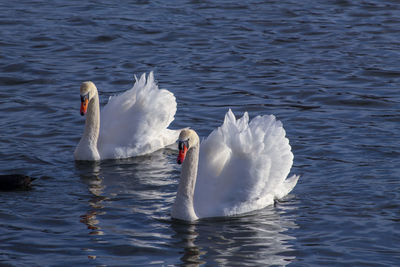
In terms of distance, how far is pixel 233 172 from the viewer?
10.7m

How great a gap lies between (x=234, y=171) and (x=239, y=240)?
1.15m

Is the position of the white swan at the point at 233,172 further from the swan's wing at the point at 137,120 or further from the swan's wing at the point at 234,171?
the swan's wing at the point at 137,120

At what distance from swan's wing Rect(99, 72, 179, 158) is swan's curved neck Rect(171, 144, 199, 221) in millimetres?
2853

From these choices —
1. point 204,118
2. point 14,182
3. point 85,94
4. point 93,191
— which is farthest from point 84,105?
point 204,118

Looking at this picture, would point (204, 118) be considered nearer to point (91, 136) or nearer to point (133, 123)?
point (133, 123)

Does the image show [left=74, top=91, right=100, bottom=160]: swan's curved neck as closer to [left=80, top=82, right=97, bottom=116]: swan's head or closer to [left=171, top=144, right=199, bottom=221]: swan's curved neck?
[left=80, top=82, right=97, bottom=116]: swan's head

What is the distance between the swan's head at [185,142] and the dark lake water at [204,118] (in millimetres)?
830

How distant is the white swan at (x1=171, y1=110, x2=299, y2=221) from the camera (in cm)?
1054

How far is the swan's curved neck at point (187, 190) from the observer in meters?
10.3

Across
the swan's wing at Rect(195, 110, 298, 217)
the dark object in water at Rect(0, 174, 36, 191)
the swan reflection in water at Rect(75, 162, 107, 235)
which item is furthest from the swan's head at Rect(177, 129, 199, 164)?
the dark object in water at Rect(0, 174, 36, 191)

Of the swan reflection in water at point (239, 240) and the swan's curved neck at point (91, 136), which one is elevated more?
the swan's curved neck at point (91, 136)

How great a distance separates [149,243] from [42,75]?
7.61 meters

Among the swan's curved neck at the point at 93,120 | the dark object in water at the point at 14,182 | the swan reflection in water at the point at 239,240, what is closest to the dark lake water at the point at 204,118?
the swan reflection in water at the point at 239,240

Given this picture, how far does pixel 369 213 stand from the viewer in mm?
10516
